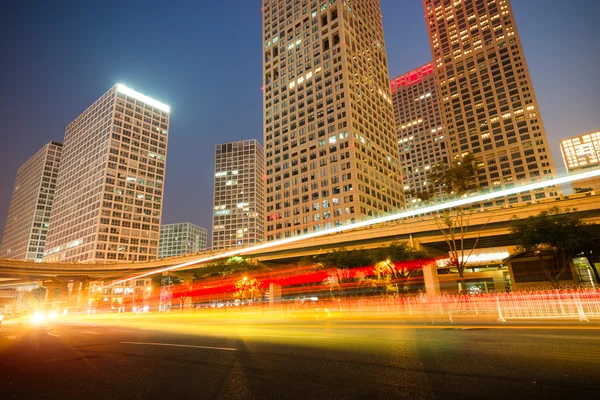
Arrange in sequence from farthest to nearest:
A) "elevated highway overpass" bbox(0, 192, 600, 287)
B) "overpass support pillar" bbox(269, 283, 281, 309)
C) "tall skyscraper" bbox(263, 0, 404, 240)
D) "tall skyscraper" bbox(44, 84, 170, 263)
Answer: "tall skyscraper" bbox(44, 84, 170, 263) < "tall skyscraper" bbox(263, 0, 404, 240) < "overpass support pillar" bbox(269, 283, 281, 309) < "elevated highway overpass" bbox(0, 192, 600, 287)

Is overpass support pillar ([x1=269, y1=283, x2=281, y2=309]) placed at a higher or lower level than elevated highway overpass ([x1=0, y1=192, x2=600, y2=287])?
lower

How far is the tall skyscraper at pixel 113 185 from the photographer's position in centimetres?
13000

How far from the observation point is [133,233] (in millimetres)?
135500

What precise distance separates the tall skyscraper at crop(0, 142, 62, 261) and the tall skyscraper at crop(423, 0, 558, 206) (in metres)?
207

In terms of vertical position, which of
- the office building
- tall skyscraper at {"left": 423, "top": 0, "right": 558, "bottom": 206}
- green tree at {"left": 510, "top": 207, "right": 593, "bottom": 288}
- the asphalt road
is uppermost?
tall skyscraper at {"left": 423, "top": 0, "right": 558, "bottom": 206}

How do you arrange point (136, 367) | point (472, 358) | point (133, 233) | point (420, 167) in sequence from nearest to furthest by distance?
point (472, 358), point (136, 367), point (133, 233), point (420, 167)

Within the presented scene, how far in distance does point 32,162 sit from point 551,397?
814ft

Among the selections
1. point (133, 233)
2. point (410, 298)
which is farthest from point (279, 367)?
point (133, 233)

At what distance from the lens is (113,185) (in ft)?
442

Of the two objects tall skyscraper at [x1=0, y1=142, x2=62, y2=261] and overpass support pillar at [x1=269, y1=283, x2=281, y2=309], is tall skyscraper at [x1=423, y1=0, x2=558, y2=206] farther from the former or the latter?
tall skyscraper at [x1=0, y1=142, x2=62, y2=261]

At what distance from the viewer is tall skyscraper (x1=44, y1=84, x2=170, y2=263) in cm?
13000

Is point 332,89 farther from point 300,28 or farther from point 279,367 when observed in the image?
point 279,367

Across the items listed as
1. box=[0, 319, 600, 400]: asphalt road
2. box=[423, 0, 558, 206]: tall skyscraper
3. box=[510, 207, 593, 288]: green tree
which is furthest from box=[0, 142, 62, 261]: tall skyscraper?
box=[423, 0, 558, 206]: tall skyscraper

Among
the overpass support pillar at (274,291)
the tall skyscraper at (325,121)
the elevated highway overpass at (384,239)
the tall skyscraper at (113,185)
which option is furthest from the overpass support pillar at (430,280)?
the tall skyscraper at (113,185)
